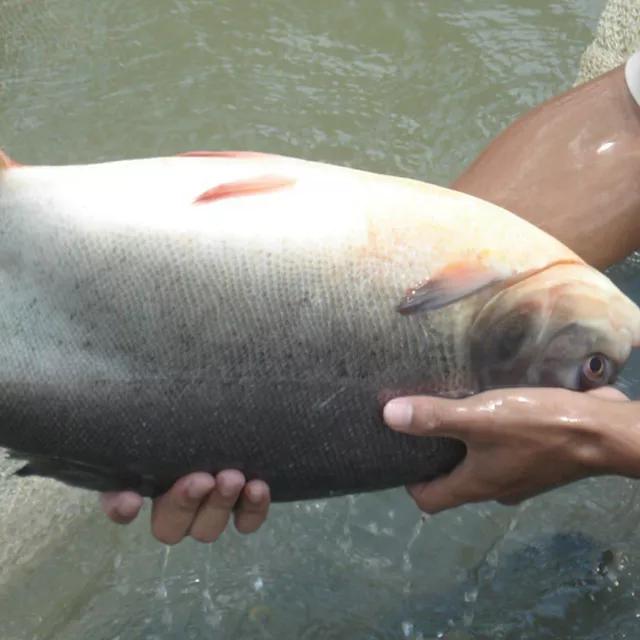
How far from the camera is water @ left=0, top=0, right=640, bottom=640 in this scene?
11.2ft

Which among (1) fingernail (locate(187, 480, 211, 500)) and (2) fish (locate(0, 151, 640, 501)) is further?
(1) fingernail (locate(187, 480, 211, 500))

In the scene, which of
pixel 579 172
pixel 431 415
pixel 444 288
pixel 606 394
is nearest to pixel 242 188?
pixel 444 288

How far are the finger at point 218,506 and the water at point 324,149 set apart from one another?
83cm

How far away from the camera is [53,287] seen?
235 centimetres

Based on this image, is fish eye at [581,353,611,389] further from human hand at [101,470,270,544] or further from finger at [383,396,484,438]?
human hand at [101,470,270,544]

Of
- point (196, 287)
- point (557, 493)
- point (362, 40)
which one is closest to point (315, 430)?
point (196, 287)

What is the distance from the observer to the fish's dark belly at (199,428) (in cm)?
234

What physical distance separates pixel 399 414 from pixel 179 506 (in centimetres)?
55

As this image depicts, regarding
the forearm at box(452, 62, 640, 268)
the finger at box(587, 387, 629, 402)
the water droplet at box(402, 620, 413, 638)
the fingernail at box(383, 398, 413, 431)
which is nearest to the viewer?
the fingernail at box(383, 398, 413, 431)

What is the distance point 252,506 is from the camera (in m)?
2.51

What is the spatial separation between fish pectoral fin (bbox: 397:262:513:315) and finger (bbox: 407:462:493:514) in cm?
37

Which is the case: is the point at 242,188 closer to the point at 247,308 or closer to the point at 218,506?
the point at 247,308

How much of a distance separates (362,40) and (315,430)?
3.67 meters

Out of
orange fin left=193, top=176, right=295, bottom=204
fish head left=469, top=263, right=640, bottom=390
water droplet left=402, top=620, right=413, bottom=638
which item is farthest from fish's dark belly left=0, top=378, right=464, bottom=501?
water droplet left=402, top=620, right=413, bottom=638
